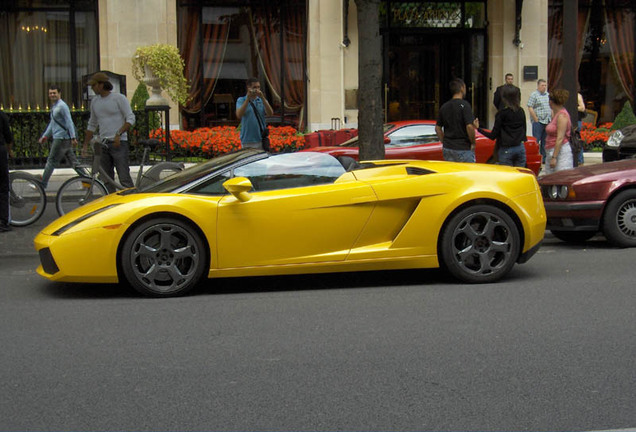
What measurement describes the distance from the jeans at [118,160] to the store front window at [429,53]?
10.7 metres

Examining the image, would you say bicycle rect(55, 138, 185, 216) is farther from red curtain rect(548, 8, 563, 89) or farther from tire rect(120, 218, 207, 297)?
red curtain rect(548, 8, 563, 89)

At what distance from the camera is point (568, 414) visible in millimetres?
4082

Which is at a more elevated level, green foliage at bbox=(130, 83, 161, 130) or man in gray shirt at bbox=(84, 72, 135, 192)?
green foliage at bbox=(130, 83, 161, 130)

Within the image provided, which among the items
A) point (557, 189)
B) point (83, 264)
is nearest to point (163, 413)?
point (83, 264)

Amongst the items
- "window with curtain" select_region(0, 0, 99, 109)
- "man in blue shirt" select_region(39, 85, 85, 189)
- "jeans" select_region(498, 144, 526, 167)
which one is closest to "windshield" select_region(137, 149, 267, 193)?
"jeans" select_region(498, 144, 526, 167)

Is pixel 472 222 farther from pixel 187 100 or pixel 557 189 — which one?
pixel 187 100

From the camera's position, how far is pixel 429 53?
69.8ft

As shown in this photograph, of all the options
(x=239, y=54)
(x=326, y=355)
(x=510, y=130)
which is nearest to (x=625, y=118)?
(x=239, y=54)

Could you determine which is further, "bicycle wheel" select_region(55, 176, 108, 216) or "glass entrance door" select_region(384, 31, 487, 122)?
"glass entrance door" select_region(384, 31, 487, 122)

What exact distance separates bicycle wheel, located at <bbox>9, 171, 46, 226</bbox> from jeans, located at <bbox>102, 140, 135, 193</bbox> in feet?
2.81

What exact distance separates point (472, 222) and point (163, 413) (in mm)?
3588

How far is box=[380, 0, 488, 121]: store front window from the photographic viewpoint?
20891mm

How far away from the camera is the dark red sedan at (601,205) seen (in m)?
8.88

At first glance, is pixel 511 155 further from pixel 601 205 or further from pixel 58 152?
pixel 58 152
